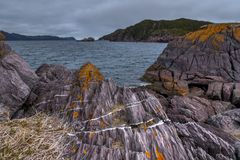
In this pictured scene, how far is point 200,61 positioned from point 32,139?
85.7ft

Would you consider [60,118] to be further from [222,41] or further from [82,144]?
[222,41]

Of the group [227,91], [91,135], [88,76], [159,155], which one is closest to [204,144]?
[159,155]

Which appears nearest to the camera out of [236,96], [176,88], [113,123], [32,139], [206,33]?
[32,139]

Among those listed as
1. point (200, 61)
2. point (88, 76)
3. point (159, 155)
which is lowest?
point (200, 61)

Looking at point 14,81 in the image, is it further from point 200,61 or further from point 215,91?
point 200,61

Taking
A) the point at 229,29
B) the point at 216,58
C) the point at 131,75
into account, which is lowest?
the point at 131,75

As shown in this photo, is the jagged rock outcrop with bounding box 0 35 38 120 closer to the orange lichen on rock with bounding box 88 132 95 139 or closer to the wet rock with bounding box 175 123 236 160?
the orange lichen on rock with bounding box 88 132 95 139

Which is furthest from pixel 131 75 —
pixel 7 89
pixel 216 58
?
pixel 7 89

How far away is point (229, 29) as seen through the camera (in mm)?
31391

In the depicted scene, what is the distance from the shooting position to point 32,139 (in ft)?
20.8

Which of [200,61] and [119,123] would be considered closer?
[119,123]

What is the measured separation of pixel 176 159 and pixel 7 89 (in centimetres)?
1174

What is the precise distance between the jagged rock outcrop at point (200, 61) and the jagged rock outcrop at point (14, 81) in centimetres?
1221

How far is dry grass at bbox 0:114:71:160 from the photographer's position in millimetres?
5866
